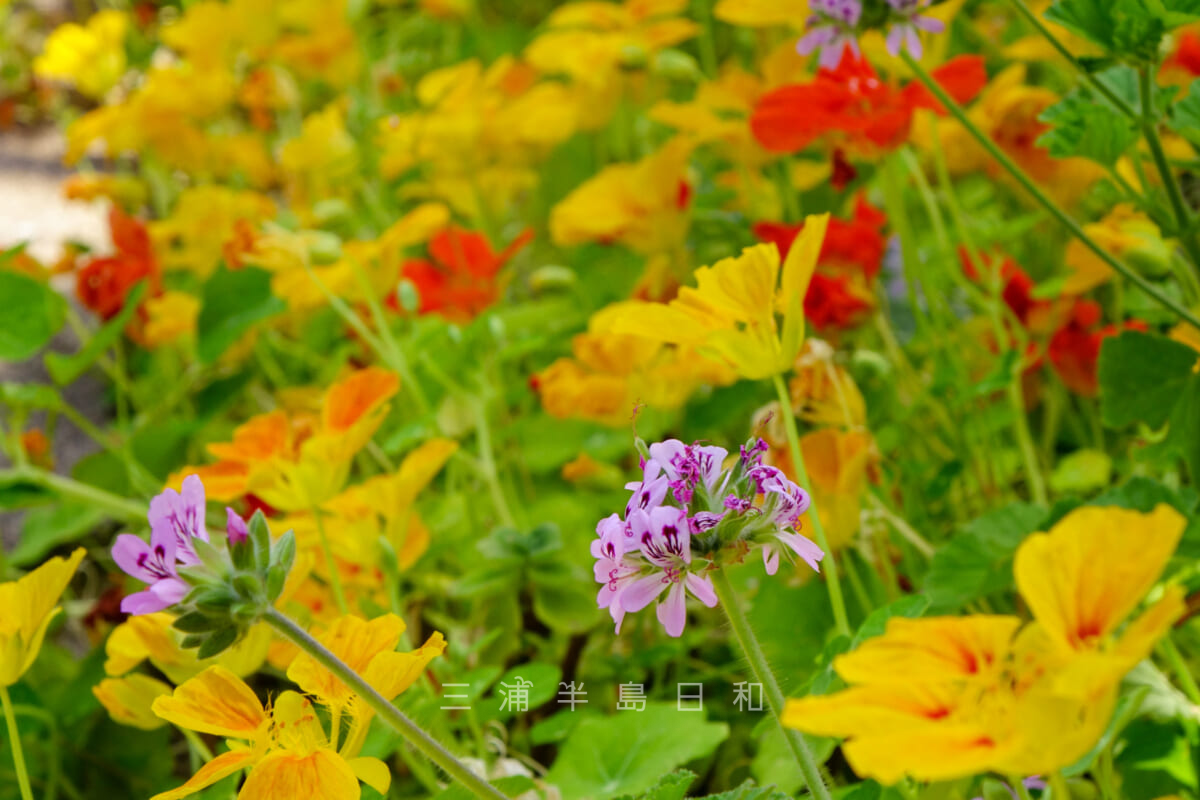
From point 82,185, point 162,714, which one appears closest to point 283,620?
point 162,714

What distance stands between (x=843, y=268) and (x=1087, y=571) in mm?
490

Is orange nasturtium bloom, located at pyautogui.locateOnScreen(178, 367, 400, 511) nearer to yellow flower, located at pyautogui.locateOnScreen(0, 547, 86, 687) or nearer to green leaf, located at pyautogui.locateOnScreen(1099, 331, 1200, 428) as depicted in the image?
yellow flower, located at pyautogui.locateOnScreen(0, 547, 86, 687)

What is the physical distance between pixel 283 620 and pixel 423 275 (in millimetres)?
599

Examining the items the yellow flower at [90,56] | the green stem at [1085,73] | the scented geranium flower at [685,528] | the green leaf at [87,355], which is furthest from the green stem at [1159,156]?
the yellow flower at [90,56]

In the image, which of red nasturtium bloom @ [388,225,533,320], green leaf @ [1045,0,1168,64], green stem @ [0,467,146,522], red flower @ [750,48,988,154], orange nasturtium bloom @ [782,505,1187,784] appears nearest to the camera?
orange nasturtium bloom @ [782,505,1187,784]

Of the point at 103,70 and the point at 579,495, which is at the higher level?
the point at 103,70

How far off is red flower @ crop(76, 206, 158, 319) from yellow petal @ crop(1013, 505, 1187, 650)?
3.04ft

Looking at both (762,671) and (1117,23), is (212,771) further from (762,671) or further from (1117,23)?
(1117,23)

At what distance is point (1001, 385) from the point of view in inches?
23.9

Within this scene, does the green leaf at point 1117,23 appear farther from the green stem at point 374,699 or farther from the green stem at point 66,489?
the green stem at point 66,489

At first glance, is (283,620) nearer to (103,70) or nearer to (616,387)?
(616,387)

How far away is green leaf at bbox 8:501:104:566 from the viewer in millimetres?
896

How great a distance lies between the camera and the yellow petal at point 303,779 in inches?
12.8

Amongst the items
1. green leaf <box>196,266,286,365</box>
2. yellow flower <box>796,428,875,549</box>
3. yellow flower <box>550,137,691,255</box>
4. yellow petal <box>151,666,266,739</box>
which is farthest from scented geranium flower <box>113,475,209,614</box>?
green leaf <box>196,266,286,365</box>
